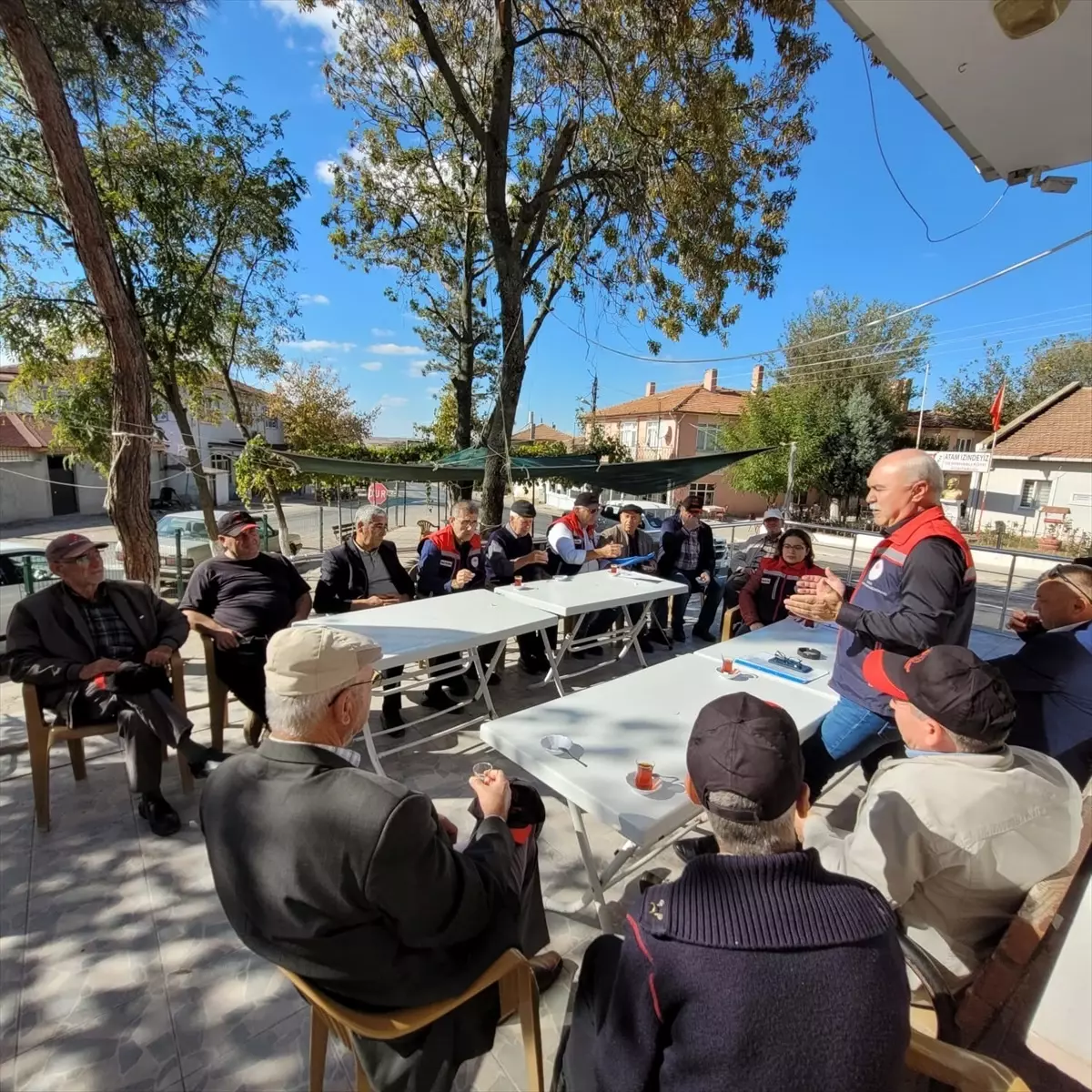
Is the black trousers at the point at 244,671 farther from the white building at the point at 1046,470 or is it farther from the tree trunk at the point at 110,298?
the white building at the point at 1046,470

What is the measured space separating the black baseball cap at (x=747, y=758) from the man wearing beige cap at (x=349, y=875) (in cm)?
56

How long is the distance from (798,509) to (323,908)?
27437 millimetres

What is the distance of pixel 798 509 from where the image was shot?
1005 inches

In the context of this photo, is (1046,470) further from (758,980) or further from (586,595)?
(758,980)

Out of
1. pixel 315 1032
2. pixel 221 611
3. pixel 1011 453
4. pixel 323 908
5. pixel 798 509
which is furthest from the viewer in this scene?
pixel 798 509

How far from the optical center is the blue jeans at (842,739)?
6.82 ft

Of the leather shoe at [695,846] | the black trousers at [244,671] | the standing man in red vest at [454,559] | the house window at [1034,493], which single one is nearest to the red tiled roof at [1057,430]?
the house window at [1034,493]

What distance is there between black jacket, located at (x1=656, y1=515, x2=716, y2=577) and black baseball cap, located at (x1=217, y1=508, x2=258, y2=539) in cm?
363

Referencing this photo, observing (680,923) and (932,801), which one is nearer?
(680,923)

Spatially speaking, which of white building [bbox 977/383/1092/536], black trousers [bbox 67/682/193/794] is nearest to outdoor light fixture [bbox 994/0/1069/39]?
black trousers [bbox 67/682/193/794]

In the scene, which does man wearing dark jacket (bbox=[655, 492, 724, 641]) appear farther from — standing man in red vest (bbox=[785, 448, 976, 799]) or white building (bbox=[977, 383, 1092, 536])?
white building (bbox=[977, 383, 1092, 536])

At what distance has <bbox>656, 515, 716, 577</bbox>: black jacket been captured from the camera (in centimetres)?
544

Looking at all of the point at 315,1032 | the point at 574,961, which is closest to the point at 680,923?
the point at 315,1032

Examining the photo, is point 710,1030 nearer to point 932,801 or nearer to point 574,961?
point 932,801
